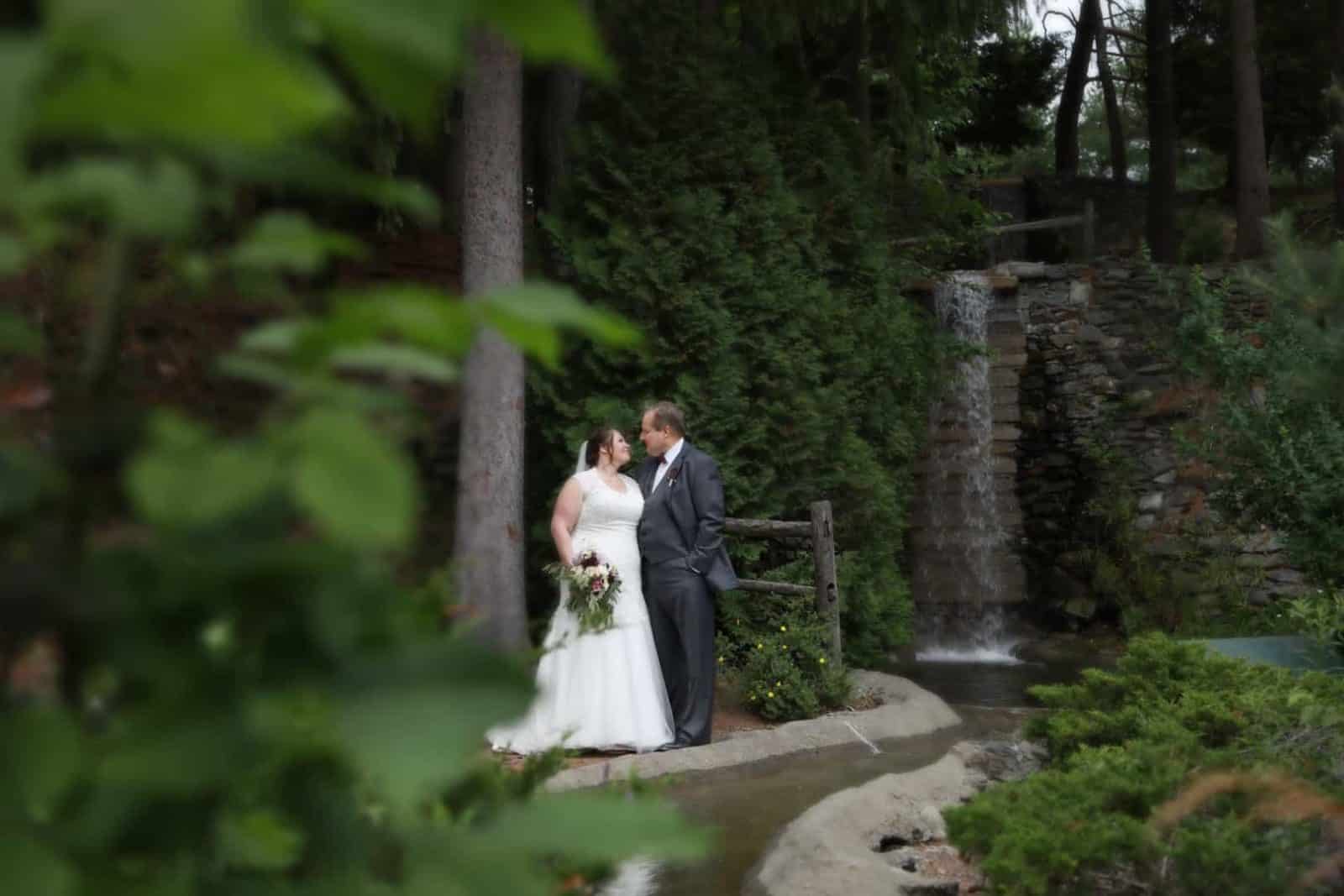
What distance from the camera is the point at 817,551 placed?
9.54 meters

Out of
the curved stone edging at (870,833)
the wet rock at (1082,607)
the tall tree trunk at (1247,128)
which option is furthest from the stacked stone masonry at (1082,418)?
the curved stone edging at (870,833)

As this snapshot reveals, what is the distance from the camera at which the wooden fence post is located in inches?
374

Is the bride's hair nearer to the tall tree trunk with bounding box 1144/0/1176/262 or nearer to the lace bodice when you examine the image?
the lace bodice

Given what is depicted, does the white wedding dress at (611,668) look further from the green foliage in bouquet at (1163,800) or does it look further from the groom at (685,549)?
the green foliage in bouquet at (1163,800)

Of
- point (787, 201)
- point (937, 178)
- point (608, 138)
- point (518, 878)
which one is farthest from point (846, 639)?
point (518, 878)

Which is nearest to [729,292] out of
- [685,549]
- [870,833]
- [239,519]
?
[685,549]

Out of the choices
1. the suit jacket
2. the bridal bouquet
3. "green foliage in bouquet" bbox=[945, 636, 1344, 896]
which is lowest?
"green foliage in bouquet" bbox=[945, 636, 1344, 896]

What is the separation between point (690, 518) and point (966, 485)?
6732 millimetres

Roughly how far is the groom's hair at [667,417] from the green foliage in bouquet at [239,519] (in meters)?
7.69

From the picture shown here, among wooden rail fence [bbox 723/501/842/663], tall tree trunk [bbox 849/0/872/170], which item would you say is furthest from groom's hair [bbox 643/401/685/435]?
tall tree trunk [bbox 849/0/872/170]

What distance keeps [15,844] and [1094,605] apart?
14215 millimetres

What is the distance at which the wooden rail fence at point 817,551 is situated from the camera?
9508mm

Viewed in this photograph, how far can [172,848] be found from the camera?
29.6 inches

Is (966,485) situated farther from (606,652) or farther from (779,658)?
(606,652)
